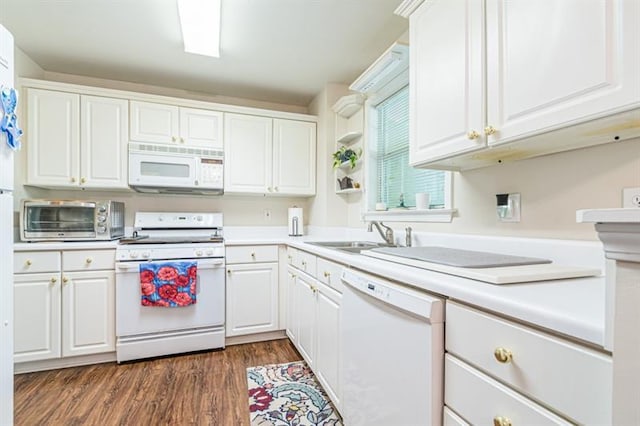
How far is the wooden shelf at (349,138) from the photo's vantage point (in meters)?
2.70

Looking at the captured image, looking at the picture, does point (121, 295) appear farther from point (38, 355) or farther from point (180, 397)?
point (180, 397)

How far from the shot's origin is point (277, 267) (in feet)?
8.86

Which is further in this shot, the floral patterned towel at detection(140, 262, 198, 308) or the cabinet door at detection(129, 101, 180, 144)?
the cabinet door at detection(129, 101, 180, 144)

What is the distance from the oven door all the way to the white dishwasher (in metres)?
1.41

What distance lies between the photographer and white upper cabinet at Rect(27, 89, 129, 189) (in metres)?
2.40

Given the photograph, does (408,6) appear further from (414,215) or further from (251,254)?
(251,254)

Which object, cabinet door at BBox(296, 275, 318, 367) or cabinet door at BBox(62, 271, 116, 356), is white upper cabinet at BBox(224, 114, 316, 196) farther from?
cabinet door at BBox(62, 271, 116, 356)

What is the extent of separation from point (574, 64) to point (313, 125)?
2.50m

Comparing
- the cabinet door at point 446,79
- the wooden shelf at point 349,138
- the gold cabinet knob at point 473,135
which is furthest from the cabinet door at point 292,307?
the gold cabinet knob at point 473,135

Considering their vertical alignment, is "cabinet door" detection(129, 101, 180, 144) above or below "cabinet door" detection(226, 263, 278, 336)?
above

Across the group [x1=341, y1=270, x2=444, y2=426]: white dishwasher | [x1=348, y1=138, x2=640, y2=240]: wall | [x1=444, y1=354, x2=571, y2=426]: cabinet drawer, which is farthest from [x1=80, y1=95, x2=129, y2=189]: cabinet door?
[x1=444, y1=354, x2=571, y2=426]: cabinet drawer

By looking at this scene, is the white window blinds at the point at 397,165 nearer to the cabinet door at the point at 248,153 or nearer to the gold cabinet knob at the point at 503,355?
the cabinet door at the point at 248,153

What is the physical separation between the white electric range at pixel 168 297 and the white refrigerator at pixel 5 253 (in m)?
1.03

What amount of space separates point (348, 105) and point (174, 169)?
1649 mm
